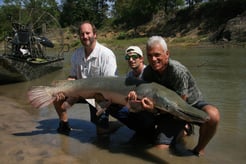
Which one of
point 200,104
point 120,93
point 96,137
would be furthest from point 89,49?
point 200,104

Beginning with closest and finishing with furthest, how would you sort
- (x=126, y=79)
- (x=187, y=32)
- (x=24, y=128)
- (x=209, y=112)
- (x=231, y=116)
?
(x=209, y=112), (x=126, y=79), (x=24, y=128), (x=231, y=116), (x=187, y=32)

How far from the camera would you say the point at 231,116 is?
675 cm

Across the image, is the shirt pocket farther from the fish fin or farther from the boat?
the boat

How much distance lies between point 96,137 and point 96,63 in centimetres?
112

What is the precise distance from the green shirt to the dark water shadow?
868 mm

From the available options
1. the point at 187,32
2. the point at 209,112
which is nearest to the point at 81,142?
the point at 209,112

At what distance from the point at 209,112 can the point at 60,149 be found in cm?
205

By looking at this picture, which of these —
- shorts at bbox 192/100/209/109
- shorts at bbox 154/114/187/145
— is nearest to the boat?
shorts at bbox 154/114/187/145

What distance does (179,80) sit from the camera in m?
4.53

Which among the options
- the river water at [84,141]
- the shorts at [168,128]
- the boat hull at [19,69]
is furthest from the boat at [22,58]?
the shorts at [168,128]

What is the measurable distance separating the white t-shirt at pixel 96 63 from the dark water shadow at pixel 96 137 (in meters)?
0.92

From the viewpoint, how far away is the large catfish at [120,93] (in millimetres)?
4066

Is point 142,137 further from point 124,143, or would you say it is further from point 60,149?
point 60,149

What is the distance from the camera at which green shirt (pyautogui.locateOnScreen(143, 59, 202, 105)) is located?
4512 millimetres
